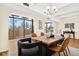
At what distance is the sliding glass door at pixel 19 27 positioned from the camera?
1.46 metres

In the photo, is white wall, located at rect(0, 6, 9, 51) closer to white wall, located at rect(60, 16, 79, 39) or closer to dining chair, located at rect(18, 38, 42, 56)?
dining chair, located at rect(18, 38, 42, 56)

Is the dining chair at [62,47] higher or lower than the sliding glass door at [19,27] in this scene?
lower

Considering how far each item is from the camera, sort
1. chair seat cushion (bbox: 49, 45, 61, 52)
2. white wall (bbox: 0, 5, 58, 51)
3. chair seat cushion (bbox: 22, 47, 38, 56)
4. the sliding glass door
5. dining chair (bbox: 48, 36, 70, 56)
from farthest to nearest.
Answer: chair seat cushion (bbox: 49, 45, 61, 52), dining chair (bbox: 48, 36, 70, 56), chair seat cushion (bbox: 22, 47, 38, 56), the sliding glass door, white wall (bbox: 0, 5, 58, 51)

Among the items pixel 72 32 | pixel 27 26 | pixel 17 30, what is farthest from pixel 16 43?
pixel 72 32

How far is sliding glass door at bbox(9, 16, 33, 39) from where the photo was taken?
1461 millimetres

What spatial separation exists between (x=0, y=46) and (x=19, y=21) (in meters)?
0.47

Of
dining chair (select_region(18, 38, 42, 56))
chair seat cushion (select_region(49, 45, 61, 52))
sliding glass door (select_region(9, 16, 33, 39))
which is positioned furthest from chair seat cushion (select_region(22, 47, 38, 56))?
chair seat cushion (select_region(49, 45, 61, 52))

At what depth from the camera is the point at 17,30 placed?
153cm

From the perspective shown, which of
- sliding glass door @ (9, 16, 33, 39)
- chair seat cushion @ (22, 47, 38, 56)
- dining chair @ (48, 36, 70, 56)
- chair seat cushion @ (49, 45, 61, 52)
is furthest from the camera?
chair seat cushion @ (49, 45, 61, 52)

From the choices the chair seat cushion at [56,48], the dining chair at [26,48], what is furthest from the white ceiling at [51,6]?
the chair seat cushion at [56,48]

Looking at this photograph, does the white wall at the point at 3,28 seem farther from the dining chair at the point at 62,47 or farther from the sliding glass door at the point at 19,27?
the dining chair at the point at 62,47

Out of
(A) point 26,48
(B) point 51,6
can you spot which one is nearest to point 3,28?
(A) point 26,48

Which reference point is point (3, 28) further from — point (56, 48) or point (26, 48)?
point (56, 48)

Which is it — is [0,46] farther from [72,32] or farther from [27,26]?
[72,32]
